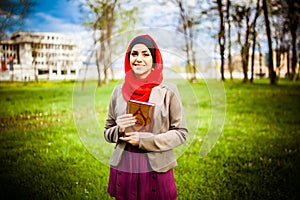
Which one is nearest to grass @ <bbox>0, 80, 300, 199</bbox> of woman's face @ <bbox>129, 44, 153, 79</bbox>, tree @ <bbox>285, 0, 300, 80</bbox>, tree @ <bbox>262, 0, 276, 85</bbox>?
woman's face @ <bbox>129, 44, 153, 79</bbox>

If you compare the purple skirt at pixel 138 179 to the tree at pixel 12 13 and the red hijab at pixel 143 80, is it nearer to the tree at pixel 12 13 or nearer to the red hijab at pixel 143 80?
the red hijab at pixel 143 80

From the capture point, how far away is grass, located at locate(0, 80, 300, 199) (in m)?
2.04

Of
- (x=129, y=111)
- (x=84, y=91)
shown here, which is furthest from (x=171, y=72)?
(x=84, y=91)

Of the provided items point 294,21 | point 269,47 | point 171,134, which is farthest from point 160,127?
point 294,21

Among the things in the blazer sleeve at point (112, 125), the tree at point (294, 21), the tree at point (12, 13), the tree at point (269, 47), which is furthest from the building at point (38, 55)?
the tree at point (294, 21)

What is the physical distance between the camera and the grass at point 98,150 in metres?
2.04

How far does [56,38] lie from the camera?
163 inches

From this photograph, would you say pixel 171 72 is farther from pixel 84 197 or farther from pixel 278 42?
pixel 278 42

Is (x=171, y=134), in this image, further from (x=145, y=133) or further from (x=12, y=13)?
(x=12, y=13)

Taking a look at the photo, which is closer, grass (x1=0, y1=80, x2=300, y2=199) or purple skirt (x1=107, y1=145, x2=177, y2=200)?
purple skirt (x1=107, y1=145, x2=177, y2=200)

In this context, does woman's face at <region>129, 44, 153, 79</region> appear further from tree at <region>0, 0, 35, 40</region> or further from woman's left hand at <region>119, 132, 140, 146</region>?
tree at <region>0, 0, 35, 40</region>

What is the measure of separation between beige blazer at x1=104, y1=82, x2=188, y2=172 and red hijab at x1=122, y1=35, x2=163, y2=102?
1.3 inches

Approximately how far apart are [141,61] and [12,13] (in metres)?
3.43

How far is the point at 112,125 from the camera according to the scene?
70.1 inches
